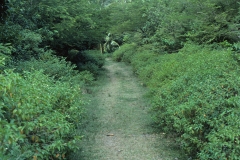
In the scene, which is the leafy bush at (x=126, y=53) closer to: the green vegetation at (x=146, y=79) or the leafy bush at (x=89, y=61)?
the leafy bush at (x=89, y=61)

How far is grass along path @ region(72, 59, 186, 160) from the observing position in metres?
5.90

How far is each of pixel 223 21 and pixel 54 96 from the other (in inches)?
326

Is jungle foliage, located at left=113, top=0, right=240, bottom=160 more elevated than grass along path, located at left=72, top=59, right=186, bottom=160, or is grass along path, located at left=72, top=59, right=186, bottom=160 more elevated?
jungle foliage, located at left=113, top=0, right=240, bottom=160

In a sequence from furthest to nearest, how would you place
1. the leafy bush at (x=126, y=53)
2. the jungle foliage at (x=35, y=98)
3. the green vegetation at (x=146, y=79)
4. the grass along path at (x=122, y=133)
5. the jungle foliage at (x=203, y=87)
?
the leafy bush at (x=126, y=53), the grass along path at (x=122, y=133), the jungle foliage at (x=203, y=87), the green vegetation at (x=146, y=79), the jungle foliage at (x=35, y=98)

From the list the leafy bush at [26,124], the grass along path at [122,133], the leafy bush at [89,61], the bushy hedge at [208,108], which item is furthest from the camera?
the leafy bush at [89,61]

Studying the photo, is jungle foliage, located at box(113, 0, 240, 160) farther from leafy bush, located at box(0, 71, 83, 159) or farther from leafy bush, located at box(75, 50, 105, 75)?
leafy bush, located at box(75, 50, 105, 75)

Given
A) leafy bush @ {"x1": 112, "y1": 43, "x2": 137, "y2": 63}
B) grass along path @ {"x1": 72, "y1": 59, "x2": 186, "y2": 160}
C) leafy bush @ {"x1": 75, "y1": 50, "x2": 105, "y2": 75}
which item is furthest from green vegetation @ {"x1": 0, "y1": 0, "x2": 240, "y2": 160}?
leafy bush @ {"x1": 112, "y1": 43, "x2": 137, "y2": 63}

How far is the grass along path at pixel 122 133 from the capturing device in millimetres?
5898

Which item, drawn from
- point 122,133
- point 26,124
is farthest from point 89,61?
point 26,124

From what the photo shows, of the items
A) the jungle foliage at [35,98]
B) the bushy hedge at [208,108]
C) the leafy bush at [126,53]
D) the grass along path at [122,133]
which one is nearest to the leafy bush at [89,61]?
the leafy bush at [126,53]

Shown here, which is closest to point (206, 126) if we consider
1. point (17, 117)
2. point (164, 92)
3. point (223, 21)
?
point (164, 92)

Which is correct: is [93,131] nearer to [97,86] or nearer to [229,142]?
[229,142]

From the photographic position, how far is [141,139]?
22.6ft

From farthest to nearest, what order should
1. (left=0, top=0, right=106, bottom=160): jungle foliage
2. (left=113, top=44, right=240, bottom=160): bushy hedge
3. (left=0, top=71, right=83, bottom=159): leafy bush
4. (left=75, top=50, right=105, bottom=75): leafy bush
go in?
1. (left=75, top=50, right=105, bottom=75): leafy bush
2. (left=113, top=44, right=240, bottom=160): bushy hedge
3. (left=0, top=0, right=106, bottom=160): jungle foliage
4. (left=0, top=71, right=83, bottom=159): leafy bush
